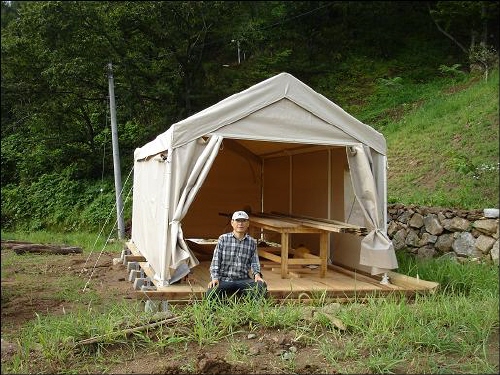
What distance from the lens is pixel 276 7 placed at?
709 inches

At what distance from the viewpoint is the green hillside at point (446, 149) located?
27.9 ft

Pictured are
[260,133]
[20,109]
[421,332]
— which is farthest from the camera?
[20,109]

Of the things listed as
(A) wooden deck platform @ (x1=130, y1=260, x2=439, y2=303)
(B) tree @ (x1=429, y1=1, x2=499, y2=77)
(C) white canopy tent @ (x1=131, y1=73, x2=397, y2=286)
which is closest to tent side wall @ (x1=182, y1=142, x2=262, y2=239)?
(C) white canopy tent @ (x1=131, y1=73, x2=397, y2=286)

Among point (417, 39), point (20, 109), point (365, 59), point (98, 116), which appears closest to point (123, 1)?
point (20, 109)

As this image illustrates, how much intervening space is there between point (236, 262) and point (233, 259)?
1.7 inches

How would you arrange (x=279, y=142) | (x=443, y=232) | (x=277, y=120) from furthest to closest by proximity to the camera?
(x=443, y=232)
(x=279, y=142)
(x=277, y=120)

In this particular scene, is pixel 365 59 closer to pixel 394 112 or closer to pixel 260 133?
pixel 394 112

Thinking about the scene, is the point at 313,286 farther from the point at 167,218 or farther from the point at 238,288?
the point at 167,218

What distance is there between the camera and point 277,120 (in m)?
6.67

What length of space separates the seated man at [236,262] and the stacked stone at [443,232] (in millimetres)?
3274

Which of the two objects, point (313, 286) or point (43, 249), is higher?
point (313, 286)

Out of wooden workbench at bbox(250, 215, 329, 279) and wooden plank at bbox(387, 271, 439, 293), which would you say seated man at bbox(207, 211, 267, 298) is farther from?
wooden plank at bbox(387, 271, 439, 293)

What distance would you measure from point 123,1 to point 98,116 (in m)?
6.00

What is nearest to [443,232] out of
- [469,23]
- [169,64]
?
[169,64]
